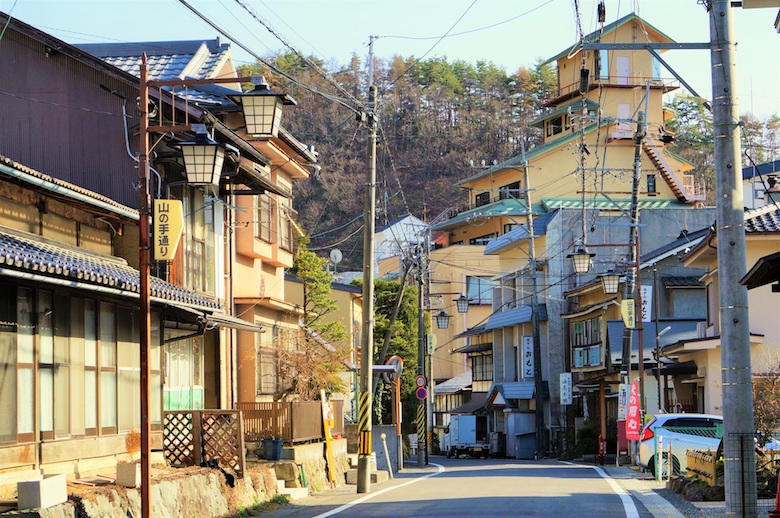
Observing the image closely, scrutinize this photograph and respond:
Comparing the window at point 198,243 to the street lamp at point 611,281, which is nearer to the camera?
Answer: the window at point 198,243

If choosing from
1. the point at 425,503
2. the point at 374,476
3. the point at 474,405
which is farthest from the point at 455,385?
the point at 425,503

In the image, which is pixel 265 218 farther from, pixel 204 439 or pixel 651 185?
pixel 651 185

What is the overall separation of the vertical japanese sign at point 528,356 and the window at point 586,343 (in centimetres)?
266

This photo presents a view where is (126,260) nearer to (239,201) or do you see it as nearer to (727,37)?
(239,201)

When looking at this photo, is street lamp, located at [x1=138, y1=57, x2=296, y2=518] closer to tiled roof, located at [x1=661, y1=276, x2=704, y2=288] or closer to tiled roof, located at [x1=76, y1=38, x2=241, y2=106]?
tiled roof, located at [x1=76, y1=38, x2=241, y2=106]

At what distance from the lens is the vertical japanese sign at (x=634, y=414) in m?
31.8

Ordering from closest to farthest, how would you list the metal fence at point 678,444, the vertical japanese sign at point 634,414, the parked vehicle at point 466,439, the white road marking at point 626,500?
the white road marking at point 626,500
the metal fence at point 678,444
the vertical japanese sign at point 634,414
the parked vehicle at point 466,439

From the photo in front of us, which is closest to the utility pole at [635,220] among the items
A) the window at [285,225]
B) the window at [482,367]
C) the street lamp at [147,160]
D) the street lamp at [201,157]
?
the window at [285,225]

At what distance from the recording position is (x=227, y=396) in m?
25.2

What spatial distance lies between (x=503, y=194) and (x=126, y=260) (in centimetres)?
5400

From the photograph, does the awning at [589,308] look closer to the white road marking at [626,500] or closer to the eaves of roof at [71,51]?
the white road marking at [626,500]

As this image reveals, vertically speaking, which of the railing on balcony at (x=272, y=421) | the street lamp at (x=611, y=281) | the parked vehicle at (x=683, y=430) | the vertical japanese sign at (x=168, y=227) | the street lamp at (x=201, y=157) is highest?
the street lamp at (x=201, y=157)

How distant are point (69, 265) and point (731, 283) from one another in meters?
8.66

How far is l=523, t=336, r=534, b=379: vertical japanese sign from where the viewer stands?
183 ft
